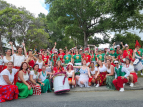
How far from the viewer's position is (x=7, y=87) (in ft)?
13.8

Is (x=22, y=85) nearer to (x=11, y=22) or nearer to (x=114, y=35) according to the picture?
(x=11, y=22)

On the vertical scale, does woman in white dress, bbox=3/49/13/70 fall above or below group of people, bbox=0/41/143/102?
above

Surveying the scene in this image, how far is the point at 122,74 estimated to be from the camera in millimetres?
5277

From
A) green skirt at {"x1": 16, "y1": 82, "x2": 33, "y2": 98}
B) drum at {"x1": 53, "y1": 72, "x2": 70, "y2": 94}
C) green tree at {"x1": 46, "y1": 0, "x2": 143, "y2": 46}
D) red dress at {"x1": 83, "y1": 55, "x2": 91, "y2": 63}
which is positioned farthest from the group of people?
green tree at {"x1": 46, "y1": 0, "x2": 143, "y2": 46}

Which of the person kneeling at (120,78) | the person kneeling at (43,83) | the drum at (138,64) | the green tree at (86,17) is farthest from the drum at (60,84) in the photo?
the green tree at (86,17)

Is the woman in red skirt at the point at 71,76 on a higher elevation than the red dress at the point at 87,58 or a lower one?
lower

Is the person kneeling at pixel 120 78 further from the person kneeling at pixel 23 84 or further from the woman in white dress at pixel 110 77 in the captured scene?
the person kneeling at pixel 23 84

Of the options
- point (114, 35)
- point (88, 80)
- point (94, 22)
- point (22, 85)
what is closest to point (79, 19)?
point (94, 22)

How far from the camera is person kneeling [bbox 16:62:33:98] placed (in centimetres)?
457

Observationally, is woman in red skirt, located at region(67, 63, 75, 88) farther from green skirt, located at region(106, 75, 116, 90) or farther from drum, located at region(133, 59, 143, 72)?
drum, located at region(133, 59, 143, 72)

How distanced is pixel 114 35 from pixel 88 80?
20.4m

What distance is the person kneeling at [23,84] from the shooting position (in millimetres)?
4568

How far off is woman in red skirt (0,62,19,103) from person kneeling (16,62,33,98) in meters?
0.25

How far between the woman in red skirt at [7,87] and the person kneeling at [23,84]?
25cm
